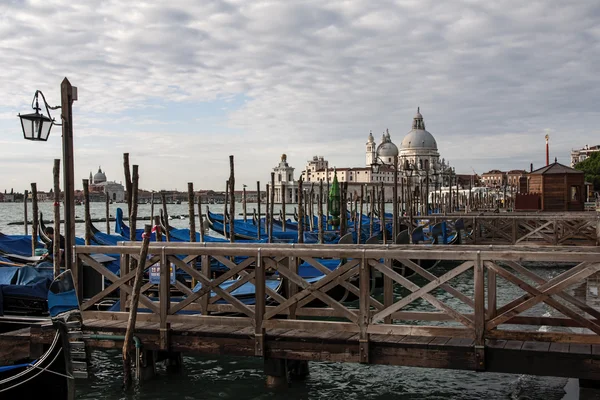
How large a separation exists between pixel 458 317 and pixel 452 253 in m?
0.54

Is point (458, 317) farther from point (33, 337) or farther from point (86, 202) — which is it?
point (86, 202)

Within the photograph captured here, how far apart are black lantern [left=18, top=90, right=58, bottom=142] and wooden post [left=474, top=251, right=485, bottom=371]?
4330 millimetres

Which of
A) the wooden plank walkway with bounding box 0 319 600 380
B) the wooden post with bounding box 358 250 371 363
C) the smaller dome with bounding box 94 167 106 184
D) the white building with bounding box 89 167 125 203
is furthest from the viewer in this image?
the smaller dome with bounding box 94 167 106 184

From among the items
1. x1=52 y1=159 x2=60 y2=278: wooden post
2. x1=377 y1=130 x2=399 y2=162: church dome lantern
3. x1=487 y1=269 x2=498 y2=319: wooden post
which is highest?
x1=377 y1=130 x2=399 y2=162: church dome lantern

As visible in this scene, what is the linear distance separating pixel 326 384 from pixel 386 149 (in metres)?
123

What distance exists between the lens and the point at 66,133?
6703 millimetres

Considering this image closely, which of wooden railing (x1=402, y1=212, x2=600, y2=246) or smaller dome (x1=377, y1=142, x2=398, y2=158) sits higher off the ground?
smaller dome (x1=377, y1=142, x2=398, y2=158)

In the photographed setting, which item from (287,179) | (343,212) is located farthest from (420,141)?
(343,212)

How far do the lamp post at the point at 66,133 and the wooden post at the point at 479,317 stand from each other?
3942 mm

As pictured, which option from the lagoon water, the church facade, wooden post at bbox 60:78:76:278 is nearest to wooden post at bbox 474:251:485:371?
the lagoon water

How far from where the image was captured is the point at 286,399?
6.36 meters

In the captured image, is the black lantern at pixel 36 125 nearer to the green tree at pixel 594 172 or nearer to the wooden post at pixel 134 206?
the wooden post at pixel 134 206

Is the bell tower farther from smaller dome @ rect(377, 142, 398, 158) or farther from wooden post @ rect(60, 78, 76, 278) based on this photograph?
wooden post @ rect(60, 78, 76, 278)

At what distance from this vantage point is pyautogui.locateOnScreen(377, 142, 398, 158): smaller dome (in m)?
128
